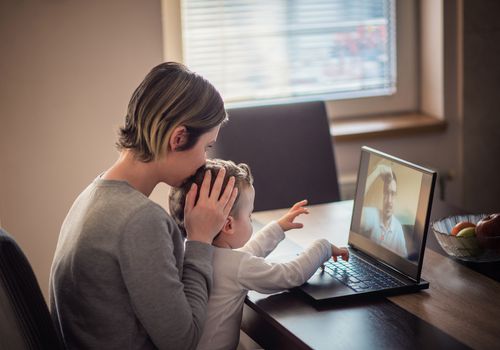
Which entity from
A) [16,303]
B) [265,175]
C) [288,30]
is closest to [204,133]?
[16,303]

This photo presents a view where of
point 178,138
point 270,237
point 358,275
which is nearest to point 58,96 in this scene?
point 270,237

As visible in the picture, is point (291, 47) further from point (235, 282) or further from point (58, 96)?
point (235, 282)

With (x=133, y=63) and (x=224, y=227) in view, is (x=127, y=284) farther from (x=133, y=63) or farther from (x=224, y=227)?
(x=133, y=63)

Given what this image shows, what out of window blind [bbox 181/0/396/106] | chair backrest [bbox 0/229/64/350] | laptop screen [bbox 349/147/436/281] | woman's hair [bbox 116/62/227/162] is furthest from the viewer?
window blind [bbox 181/0/396/106]

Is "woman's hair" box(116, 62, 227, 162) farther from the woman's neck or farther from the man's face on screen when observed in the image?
the man's face on screen

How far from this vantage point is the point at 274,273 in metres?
1.61

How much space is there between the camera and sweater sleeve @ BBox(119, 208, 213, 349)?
Result: 1.43m

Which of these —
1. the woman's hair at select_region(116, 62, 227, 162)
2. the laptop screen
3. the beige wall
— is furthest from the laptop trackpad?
the beige wall

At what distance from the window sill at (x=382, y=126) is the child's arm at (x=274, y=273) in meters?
1.66

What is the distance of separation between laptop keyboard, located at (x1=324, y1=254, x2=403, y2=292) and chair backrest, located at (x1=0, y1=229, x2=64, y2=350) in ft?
2.00

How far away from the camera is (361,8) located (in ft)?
11.3

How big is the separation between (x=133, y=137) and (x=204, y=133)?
139mm

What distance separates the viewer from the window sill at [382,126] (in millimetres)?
3320

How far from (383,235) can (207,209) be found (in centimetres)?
41
